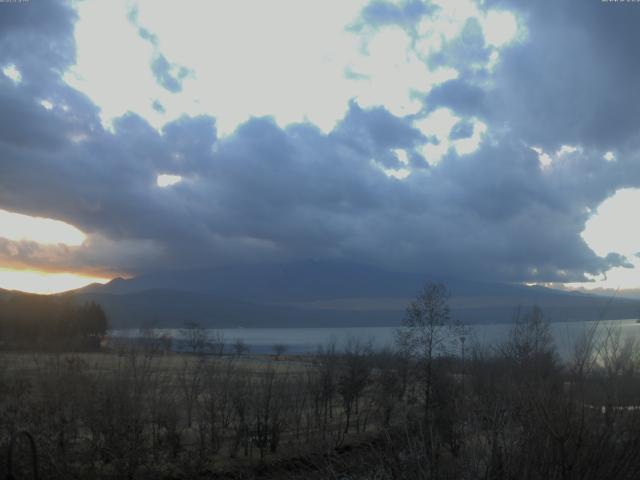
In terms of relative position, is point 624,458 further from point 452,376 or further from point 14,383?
point 452,376

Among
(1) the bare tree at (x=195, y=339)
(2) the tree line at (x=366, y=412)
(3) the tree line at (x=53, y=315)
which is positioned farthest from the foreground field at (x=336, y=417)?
(1) the bare tree at (x=195, y=339)

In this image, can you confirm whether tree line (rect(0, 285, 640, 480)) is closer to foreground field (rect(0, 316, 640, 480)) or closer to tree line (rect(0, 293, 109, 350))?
foreground field (rect(0, 316, 640, 480))

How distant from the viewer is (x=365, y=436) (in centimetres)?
3638

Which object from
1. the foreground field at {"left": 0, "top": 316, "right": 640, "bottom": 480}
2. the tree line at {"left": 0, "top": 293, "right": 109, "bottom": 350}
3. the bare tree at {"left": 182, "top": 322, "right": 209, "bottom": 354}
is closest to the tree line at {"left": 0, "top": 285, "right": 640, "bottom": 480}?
the foreground field at {"left": 0, "top": 316, "right": 640, "bottom": 480}

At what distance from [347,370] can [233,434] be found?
15.0 meters

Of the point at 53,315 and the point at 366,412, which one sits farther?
the point at 53,315

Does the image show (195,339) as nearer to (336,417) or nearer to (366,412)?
(336,417)

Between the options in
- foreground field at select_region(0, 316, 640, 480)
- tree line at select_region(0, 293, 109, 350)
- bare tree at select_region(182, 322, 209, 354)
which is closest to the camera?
foreground field at select_region(0, 316, 640, 480)

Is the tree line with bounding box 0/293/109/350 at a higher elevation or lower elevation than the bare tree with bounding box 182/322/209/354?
higher

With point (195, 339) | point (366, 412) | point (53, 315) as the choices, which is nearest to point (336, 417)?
point (366, 412)

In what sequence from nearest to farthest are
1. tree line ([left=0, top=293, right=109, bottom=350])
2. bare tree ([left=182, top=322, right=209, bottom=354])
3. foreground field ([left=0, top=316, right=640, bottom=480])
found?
1. foreground field ([left=0, top=316, right=640, bottom=480])
2. tree line ([left=0, top=293, right=109, bottom=350])
3. bare tree ([left=182, top=322, right=209, bottom=354])

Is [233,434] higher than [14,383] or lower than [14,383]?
lower

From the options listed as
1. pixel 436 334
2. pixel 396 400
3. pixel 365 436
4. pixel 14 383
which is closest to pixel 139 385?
pixel 14 383

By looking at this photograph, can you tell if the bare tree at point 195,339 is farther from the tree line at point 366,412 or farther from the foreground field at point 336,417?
the foreground field at point 336,417
